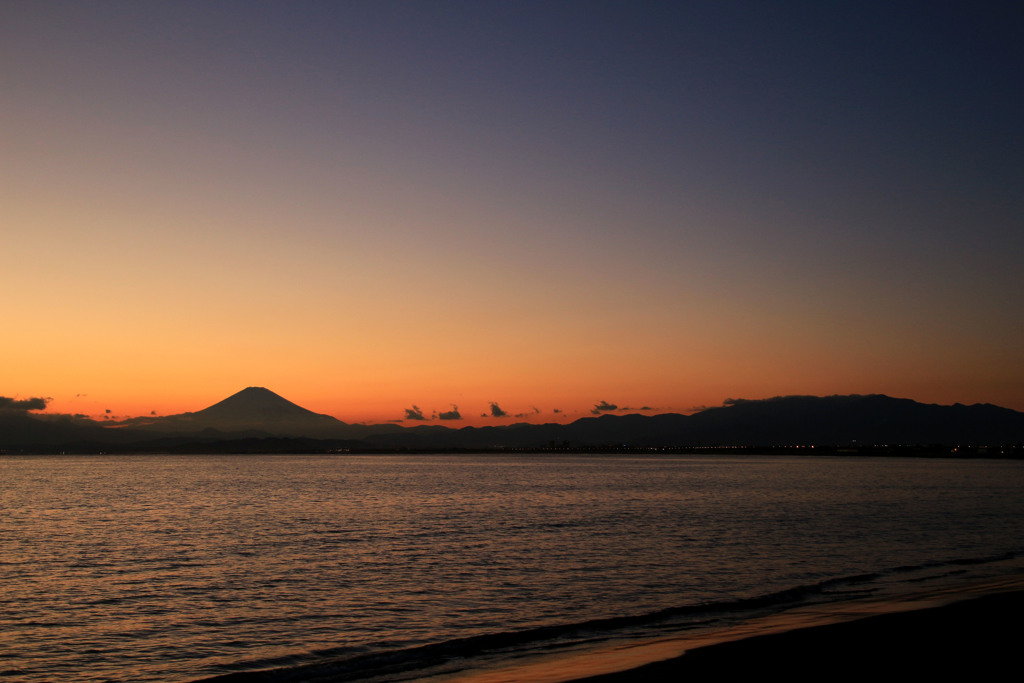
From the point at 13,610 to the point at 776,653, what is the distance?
24.8 metres

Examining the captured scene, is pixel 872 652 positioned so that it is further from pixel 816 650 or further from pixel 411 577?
pixel 411 577

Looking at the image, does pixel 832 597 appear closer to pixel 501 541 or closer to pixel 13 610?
pixel 501 541

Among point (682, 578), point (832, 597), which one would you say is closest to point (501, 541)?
point (682, 578)

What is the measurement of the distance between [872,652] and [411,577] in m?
19.6

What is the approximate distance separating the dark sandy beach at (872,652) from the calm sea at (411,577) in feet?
13.6

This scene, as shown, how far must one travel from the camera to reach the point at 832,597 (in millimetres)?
26391

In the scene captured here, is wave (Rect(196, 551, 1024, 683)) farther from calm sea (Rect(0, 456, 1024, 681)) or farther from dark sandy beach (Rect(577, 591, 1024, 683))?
dark sandy beach (Rect(577, 591, 1024, 683))

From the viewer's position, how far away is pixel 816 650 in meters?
17.3

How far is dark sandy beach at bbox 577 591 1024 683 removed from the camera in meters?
15.3

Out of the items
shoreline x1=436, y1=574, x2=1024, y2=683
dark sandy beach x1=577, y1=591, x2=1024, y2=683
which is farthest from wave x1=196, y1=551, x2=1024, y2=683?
dark sandy beach x1=577, y1=591, x2=1024, y2=683

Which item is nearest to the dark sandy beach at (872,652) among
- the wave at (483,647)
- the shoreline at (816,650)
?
the shoreline at (816,650)

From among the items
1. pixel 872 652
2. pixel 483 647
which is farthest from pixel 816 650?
pixel 483 647

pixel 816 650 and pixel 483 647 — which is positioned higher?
pixel 816 650

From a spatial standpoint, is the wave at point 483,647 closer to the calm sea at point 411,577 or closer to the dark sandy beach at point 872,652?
the calm sea at point 411,577
